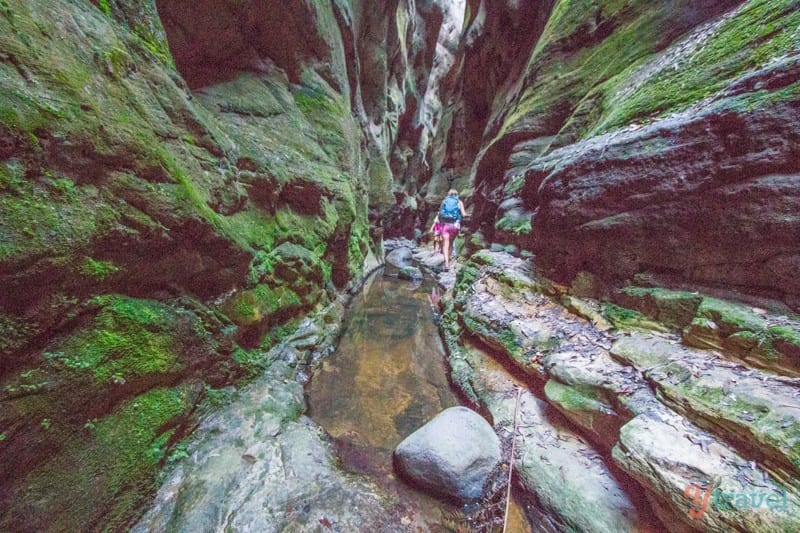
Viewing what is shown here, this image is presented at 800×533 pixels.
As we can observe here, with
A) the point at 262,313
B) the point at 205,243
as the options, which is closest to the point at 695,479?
the point at 262,313

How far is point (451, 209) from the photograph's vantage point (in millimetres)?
10617

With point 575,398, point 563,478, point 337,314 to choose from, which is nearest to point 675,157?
point 575,398

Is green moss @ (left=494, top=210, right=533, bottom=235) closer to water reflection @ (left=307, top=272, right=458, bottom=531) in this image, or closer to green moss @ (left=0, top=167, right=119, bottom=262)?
water reflection @ (left=307, top=272, right=458, bottom=531)

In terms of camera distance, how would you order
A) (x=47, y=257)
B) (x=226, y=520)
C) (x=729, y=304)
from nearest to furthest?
(x=47, y=257), (x=226, y=520), (x=729, y=304)

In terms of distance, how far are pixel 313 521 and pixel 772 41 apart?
817cm

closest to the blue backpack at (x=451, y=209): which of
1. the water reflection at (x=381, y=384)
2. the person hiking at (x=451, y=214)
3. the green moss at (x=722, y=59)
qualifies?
the person hiking at (x=451, y=214)

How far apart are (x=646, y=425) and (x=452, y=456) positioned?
1.83 m

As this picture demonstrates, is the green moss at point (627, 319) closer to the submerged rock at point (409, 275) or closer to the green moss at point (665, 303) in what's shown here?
the green moss at point (665, 303)

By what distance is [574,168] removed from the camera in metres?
5.28

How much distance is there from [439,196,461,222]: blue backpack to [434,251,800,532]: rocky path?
6641mm

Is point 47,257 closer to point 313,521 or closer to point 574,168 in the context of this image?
point 313,521

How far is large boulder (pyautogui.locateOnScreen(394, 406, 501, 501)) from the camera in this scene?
278cm

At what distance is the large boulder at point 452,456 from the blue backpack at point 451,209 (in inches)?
331

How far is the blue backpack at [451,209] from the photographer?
10.5 m
